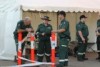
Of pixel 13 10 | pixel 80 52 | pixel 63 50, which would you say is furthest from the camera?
pixel 80 52

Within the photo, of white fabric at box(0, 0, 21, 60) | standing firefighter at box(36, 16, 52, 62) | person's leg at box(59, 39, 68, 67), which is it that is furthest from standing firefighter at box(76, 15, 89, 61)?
white fabric at box(0, 0, 21, 60)

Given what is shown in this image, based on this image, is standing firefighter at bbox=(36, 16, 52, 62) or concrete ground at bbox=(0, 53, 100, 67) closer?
standing firefighter at bbox=(36, 16, 52, 62)

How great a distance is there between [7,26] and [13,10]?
29.7 inches

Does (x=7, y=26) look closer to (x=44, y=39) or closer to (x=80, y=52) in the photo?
(x=44, y=39)

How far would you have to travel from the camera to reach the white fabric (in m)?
15.1

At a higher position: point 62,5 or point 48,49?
point 62,5

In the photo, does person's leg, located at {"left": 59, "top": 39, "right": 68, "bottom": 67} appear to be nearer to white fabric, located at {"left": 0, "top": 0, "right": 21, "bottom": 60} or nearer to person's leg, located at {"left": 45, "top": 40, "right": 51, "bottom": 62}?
person's leg, located at {"left": 45, "top": 40, "right": 51, "bottom": 62}

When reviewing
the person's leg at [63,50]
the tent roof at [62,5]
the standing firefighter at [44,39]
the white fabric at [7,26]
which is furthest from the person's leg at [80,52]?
the white fabric at [7,26]

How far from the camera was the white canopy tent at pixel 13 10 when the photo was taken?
14.8 m

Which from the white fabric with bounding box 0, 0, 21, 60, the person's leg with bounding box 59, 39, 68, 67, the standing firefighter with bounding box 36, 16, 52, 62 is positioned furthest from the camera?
the white fabric with bounding box 0, 0, 21, 60

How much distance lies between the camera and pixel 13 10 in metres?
15.0

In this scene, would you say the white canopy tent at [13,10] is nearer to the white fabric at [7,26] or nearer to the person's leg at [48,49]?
the white fabric at [7,26]

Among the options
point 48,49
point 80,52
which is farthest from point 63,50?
point 80,52

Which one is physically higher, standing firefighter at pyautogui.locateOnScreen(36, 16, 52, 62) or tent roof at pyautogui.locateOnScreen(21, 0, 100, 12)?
tent roof at pyautogui.locateOnScreen(21, 0, 100, 12)
